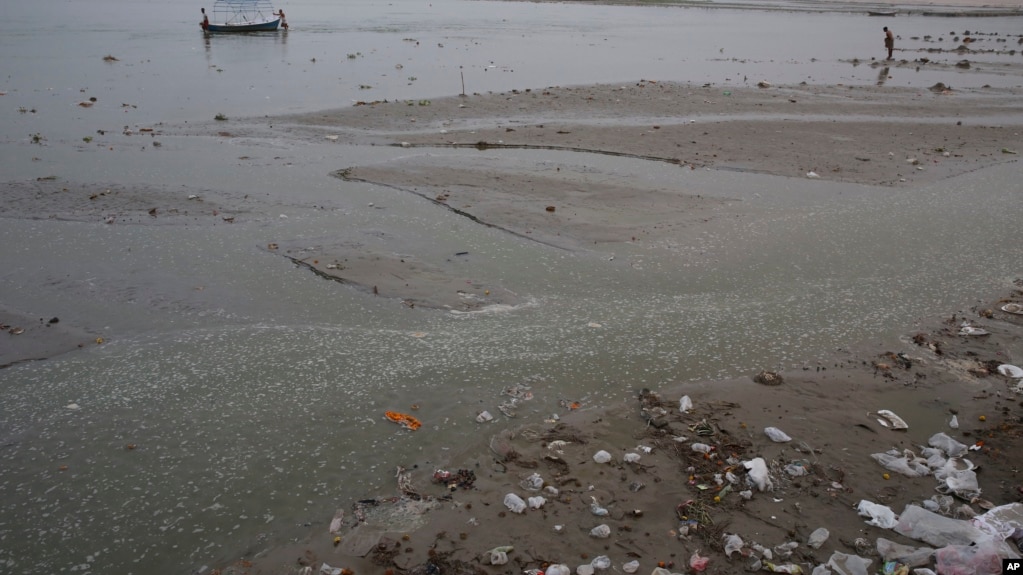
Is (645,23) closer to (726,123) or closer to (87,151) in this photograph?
(726,123)

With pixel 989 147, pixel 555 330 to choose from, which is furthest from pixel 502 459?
pixel 989 147

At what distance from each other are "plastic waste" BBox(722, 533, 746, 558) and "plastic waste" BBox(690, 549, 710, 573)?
0.13 meters

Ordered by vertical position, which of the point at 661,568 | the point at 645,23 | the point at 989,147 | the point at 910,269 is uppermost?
the point at 645,23

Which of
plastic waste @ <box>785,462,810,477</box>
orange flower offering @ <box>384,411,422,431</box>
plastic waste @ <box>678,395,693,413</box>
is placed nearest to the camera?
plastic waste @ <box>785,462,810,477</box>

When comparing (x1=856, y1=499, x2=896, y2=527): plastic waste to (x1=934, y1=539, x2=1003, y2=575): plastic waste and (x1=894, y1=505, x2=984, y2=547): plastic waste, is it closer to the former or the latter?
(x1=894, y1=505, x2=984, y2=547): plastic waste

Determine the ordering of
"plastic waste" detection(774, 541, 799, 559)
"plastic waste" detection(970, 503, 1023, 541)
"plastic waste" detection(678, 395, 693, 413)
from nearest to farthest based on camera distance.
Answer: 1. "plastic waste" detection(774, 541, 799, 559)
2. "plastic waste" detection(970, 503, 1023, 541)
3. "plastic waste" detection(678, 395, 693, 413)

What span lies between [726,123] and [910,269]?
745 cm

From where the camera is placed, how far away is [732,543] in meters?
3.92

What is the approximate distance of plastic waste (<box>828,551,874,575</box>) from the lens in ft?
12.3

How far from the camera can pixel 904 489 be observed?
4.46 meters

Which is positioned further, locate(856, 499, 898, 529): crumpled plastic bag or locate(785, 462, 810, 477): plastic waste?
locate(785, 462, 810, 477): plastic waste

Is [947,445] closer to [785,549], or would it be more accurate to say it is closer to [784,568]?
[785,549]

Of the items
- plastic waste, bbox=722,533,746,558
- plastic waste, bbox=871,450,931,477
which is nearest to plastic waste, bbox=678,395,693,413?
plastic waste, bbox=871,450,931,477

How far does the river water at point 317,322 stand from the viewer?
14.5 ft
